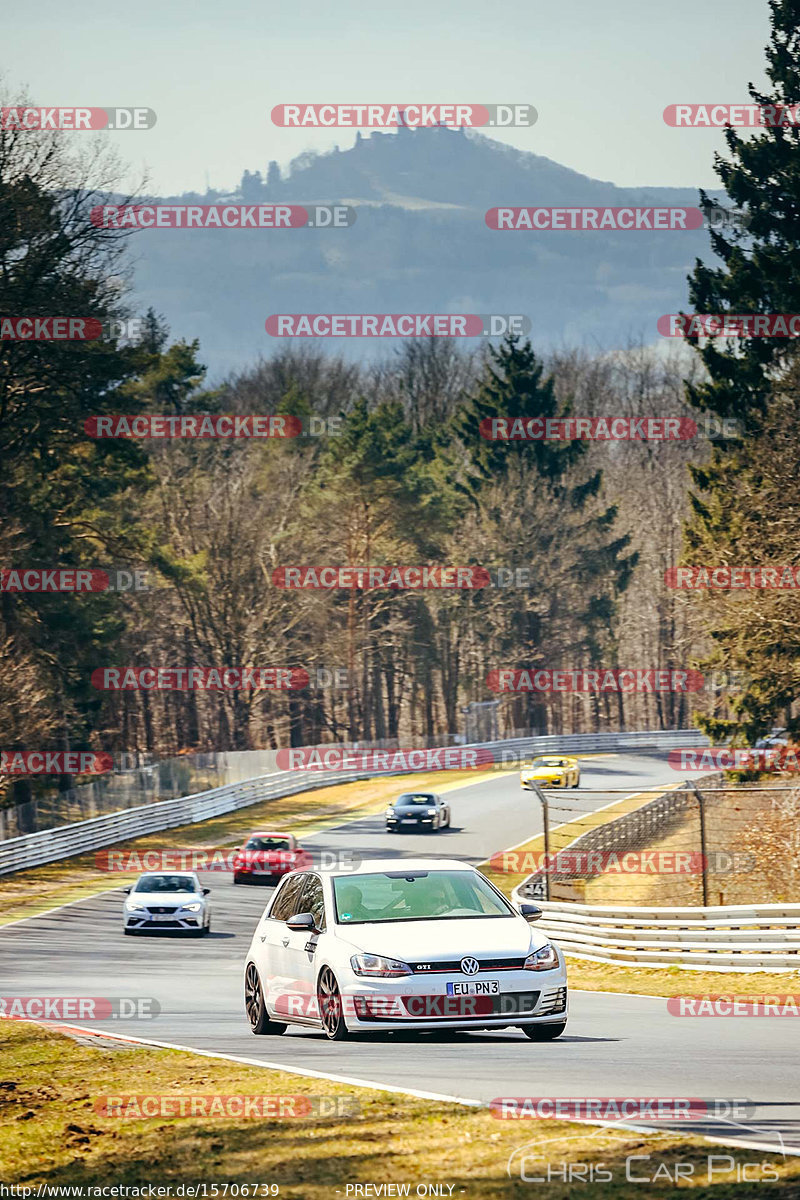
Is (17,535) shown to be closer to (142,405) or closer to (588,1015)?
(142,405)

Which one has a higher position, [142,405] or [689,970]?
[142,405]

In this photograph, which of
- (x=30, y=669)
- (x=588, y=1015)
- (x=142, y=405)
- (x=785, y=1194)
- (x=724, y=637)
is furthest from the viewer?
(x=142, y=405)

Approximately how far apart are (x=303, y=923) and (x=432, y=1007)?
1558 millimetres

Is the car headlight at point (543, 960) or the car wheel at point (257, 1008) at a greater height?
the car headlight at point (543, 960)

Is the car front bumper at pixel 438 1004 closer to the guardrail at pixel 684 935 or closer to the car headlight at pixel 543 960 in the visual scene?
the car headlight at pixel 543 960

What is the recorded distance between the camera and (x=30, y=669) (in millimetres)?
44844

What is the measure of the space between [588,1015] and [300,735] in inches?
2673

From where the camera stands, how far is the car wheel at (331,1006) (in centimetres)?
1237

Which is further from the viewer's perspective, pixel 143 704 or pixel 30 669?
pixel 143 704

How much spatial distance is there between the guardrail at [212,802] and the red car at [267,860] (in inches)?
263

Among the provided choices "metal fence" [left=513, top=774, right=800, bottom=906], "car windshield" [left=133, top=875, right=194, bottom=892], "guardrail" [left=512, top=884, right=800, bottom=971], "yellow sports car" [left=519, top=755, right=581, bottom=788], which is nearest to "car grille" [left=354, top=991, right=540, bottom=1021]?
"guardrail" [left=512, top=884, right=800, bottom=971]

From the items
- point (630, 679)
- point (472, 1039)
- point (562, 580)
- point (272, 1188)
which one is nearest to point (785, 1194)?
point (272, 1188)

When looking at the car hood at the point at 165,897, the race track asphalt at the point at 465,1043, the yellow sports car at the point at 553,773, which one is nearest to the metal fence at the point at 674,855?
the yellow sports car at the point at 553,773

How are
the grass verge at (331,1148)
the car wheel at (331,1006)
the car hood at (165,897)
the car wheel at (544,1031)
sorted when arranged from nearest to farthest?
the grass verge at (331,1148) < the car wheel at (331,1006) < the car wheel at (544,1031) < the car hood at (165,897)
